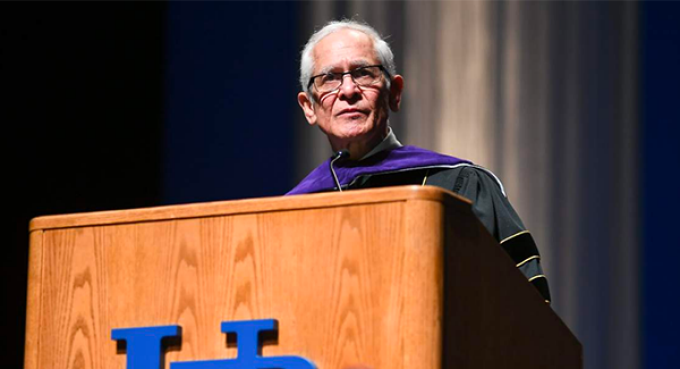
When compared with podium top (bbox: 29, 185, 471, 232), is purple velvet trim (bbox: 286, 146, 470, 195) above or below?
above

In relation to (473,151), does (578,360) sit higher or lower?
lower

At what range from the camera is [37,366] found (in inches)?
62.6

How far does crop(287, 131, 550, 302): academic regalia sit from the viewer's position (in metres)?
2.22

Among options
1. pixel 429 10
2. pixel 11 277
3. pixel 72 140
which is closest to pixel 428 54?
pixel 429 10

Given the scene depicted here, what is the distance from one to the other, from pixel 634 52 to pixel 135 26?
201cm

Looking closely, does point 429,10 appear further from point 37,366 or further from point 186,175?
point 37,366

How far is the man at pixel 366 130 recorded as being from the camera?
2.34 m

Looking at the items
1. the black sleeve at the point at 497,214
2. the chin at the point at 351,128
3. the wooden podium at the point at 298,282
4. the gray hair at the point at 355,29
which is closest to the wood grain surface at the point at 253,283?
the wooden podium at the point at 298,282

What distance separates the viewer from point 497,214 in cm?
227

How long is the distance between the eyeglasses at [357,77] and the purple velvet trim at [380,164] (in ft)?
0.54

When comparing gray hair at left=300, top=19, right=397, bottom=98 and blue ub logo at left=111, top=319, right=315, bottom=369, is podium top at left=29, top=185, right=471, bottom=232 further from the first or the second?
gray hair at left=300, top=19, right=397, bottom=98

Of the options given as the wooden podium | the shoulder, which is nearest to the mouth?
the shoulder

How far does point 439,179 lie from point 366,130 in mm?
201

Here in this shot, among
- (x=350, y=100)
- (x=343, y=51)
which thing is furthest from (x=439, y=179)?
(x=343, y=51)
